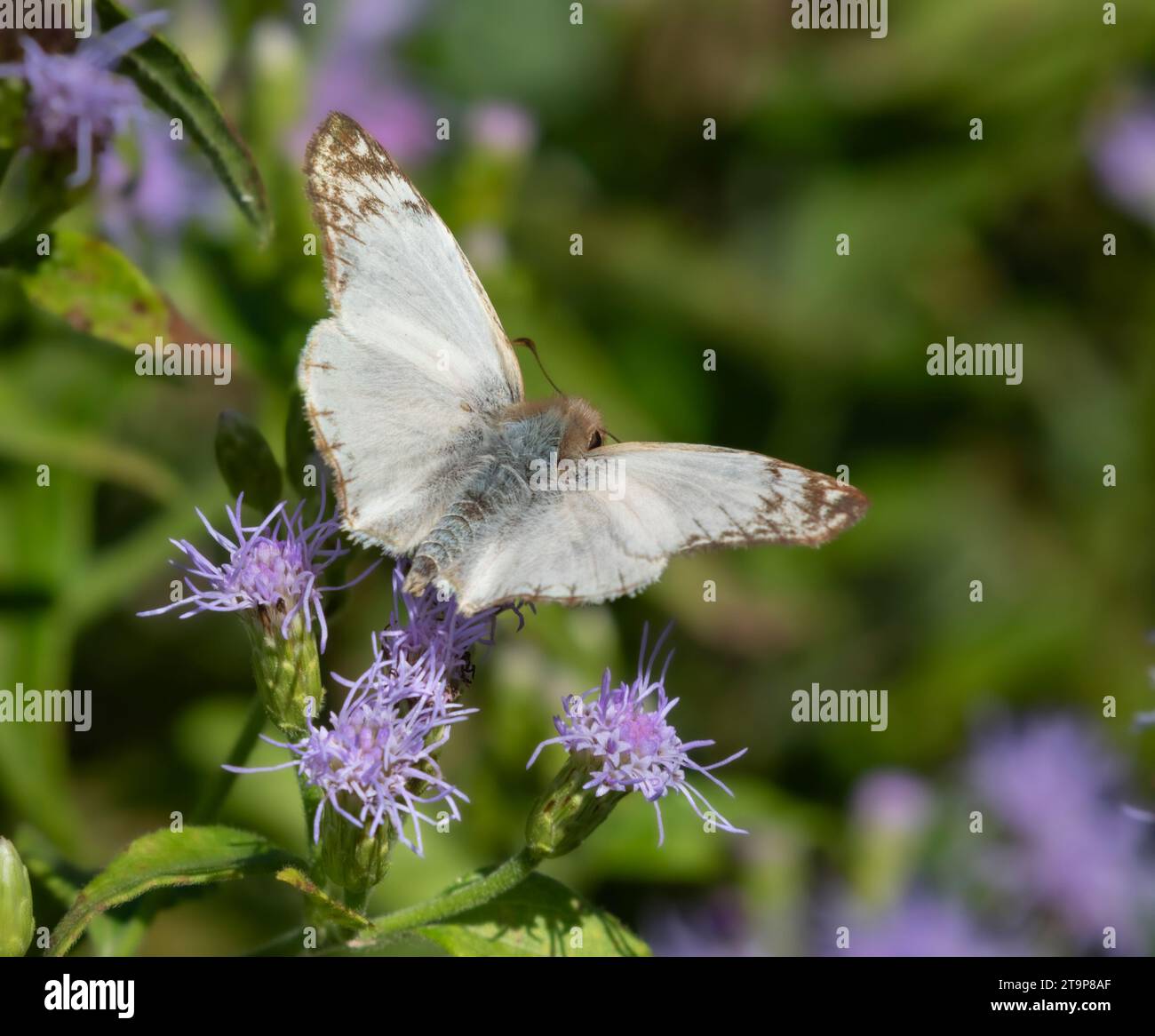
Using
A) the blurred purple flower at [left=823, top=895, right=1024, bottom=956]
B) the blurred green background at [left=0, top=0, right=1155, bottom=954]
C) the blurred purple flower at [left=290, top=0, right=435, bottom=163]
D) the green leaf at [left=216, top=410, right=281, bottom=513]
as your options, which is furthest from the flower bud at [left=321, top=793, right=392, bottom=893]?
the blurred purple flower at [left=290, top=0, right=435, bottom=163]

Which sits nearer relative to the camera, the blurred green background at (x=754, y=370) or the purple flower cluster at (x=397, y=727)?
the purple flower cluster at (x=397, y=727)

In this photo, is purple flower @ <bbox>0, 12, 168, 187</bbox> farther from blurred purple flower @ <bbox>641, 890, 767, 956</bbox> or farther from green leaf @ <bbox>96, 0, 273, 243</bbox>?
blurred purple flower @ <bbox>641, 890, 767, 956</bbox>

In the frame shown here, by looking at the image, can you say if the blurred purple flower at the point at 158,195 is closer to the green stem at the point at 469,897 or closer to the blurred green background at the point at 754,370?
the blurred green background at the point at 754,370

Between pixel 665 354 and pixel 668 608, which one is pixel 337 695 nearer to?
pixel 668 608

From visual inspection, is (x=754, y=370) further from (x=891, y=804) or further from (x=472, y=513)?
(x=472, y=513)

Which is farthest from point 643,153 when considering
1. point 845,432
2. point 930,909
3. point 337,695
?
point 930,909

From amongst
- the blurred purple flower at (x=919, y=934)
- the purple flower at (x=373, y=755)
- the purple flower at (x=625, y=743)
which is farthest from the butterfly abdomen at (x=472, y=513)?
the blurred purple flower at (x=919, y=934)
